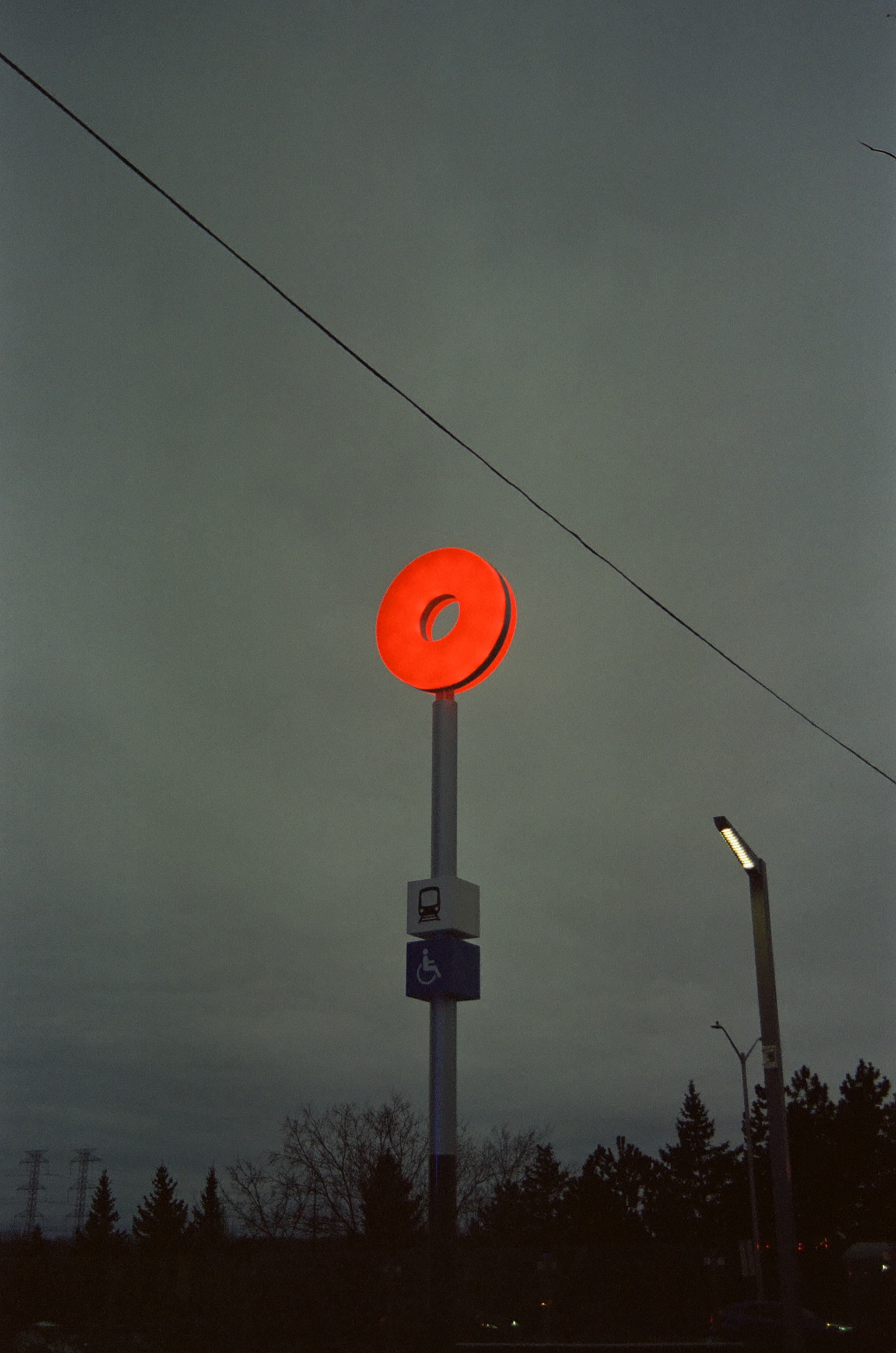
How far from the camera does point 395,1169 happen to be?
1460 inches

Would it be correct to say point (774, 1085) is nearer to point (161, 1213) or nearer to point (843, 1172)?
point (843, 1172)

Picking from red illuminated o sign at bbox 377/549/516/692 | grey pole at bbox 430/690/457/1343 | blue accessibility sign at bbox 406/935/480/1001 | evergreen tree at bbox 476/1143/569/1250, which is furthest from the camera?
evergreen tree at bbox 476/1143/569/1250

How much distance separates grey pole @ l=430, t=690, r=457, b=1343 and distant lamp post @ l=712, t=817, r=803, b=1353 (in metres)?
3.07

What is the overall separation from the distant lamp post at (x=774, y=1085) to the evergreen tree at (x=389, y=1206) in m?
26.3

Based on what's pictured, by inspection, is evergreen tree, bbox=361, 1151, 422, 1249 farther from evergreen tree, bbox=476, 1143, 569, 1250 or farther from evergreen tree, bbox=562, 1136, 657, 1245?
evergreen tree, bbox=562, 1136, 657, 1245

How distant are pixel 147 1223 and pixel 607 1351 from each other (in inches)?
3497

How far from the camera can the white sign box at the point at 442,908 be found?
37.0 feet

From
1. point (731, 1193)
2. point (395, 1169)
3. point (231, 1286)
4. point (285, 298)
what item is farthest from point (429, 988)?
point (731, 1193)

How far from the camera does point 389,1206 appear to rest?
3603 cm

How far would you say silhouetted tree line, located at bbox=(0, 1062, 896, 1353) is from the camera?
25.3 m

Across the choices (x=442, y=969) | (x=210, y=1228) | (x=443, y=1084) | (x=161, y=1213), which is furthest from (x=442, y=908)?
(x=161, y=1213)

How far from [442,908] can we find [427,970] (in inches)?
25.1

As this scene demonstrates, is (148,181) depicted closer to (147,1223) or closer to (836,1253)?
(836,1253)

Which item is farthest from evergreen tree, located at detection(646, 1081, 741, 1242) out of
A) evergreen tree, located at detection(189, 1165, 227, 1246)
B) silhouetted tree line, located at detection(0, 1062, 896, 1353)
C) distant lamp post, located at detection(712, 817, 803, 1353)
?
distant lamp post, located at detection(712, 817, 803, 1353)
